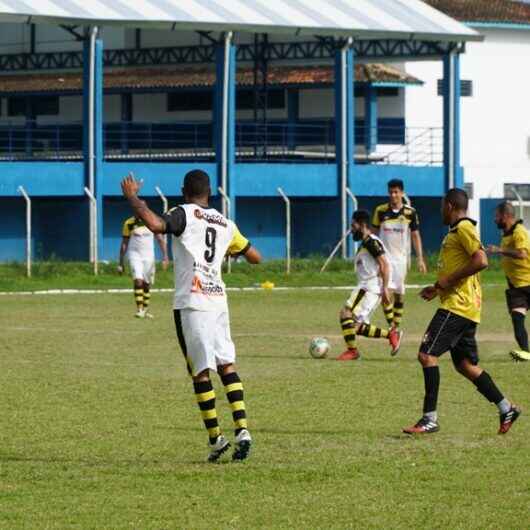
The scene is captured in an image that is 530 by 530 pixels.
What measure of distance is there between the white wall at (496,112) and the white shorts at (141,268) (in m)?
→ 42.4

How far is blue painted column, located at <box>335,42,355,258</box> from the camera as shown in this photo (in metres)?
52.1

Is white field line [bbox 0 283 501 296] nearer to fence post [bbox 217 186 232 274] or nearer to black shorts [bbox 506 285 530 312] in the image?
fence post [bbox 217 186 232 274]

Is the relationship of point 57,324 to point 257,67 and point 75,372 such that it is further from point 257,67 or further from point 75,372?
point 257,67

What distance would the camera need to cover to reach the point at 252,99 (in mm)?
63062

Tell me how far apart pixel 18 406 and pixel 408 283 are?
2883 cm

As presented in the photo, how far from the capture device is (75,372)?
65.0 feet

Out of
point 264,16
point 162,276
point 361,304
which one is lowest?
point 162,276

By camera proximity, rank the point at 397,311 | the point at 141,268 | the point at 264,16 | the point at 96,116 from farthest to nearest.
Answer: the point at 264,16 < the point at 96,116 < the point at 141,268 < the point at 397,311

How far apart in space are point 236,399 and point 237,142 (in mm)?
47693

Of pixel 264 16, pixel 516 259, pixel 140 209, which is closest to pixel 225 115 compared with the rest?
pixel 264 16

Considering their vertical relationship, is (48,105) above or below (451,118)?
above

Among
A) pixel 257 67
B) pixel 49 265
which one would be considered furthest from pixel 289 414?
pixel 257 67

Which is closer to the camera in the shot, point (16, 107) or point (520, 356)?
point (520, 356)

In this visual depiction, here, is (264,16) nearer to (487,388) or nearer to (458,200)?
(458,200)
